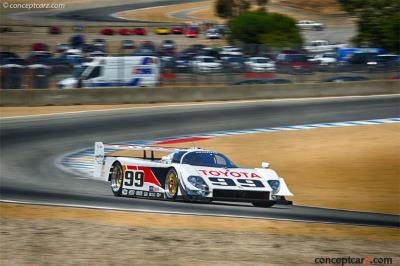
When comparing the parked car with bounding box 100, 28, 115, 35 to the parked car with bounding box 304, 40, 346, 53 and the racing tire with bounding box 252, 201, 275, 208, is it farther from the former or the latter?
the racing tire with bounding box 252, 201, 275, 208

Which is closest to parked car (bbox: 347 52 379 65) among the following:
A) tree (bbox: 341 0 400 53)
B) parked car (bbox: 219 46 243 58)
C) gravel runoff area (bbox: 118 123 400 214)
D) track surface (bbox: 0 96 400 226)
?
track surface (bbox: 0 96 400 226)

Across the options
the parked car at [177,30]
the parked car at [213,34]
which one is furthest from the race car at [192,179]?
the parked car at [177,30]

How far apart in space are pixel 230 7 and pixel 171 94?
9925 mm

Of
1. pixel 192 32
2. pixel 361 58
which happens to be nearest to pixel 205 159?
pixel 361 58

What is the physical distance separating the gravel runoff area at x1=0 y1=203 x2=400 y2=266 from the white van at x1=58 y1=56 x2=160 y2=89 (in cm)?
1407

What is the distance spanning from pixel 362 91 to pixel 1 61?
1320 centimetres

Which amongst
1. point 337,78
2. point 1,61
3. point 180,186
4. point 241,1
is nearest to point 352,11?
point 241,1

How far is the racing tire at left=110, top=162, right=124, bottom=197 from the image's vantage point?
11.2m

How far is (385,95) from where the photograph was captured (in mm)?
25812

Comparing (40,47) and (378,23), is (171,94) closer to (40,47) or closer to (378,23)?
(40,47)

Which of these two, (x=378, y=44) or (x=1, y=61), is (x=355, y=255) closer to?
(x=1, y=61)

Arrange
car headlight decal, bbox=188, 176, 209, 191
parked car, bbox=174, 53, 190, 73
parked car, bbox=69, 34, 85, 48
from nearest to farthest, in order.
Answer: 1. car headlight decal, bbox=188, 176, 209, 191
2. parked car, bbox=174, 53, 190, 73
3. parked car, bbox=69, 34, 85, 48

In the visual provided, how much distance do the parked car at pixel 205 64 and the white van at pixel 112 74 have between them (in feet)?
5.16

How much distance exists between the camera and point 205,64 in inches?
1077
